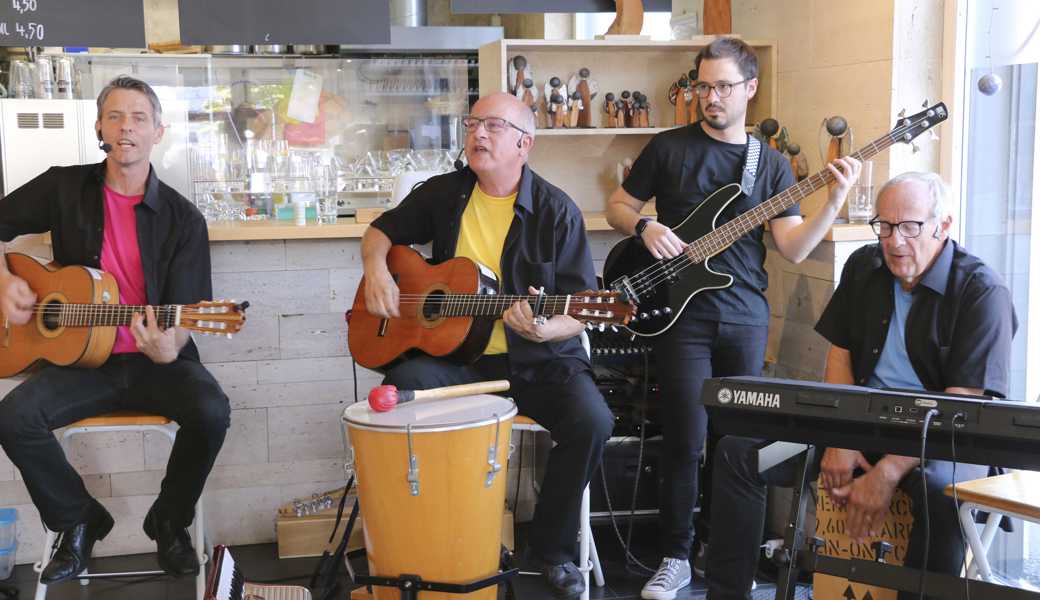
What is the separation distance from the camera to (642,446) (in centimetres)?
345

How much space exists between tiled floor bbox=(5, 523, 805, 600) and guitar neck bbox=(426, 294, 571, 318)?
2.76 ft

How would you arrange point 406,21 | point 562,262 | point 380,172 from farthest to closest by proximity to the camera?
point 406,21
point 380,172
point 562,262

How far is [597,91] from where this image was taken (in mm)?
4129

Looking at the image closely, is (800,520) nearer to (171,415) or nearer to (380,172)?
(171,415)

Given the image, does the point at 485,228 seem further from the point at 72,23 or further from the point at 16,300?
the point at 72,23

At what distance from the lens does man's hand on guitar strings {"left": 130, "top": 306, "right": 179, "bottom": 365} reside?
9.54 ft

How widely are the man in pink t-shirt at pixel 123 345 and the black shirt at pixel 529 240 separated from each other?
0.63 metres

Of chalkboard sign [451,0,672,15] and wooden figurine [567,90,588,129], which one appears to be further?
wooden figurine [567,90,588,129]

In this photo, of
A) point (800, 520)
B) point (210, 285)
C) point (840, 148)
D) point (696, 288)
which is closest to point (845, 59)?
point (840, 148)

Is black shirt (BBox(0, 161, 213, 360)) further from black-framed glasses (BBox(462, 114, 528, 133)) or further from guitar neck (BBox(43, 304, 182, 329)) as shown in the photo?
black-framed glasses (BBox(462, 114, 528, 133))

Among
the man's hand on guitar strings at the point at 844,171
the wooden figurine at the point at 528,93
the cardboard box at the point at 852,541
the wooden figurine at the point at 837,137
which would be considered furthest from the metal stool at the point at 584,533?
the wooden figurine at the point at 528,93

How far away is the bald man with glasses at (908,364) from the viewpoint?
7.82ft

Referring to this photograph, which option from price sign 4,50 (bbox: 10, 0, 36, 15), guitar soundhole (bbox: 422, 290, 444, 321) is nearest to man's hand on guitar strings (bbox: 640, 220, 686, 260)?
guitar soundhole (bbox: 422, 290, 444, 321)

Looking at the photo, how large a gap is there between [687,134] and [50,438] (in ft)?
6.44
